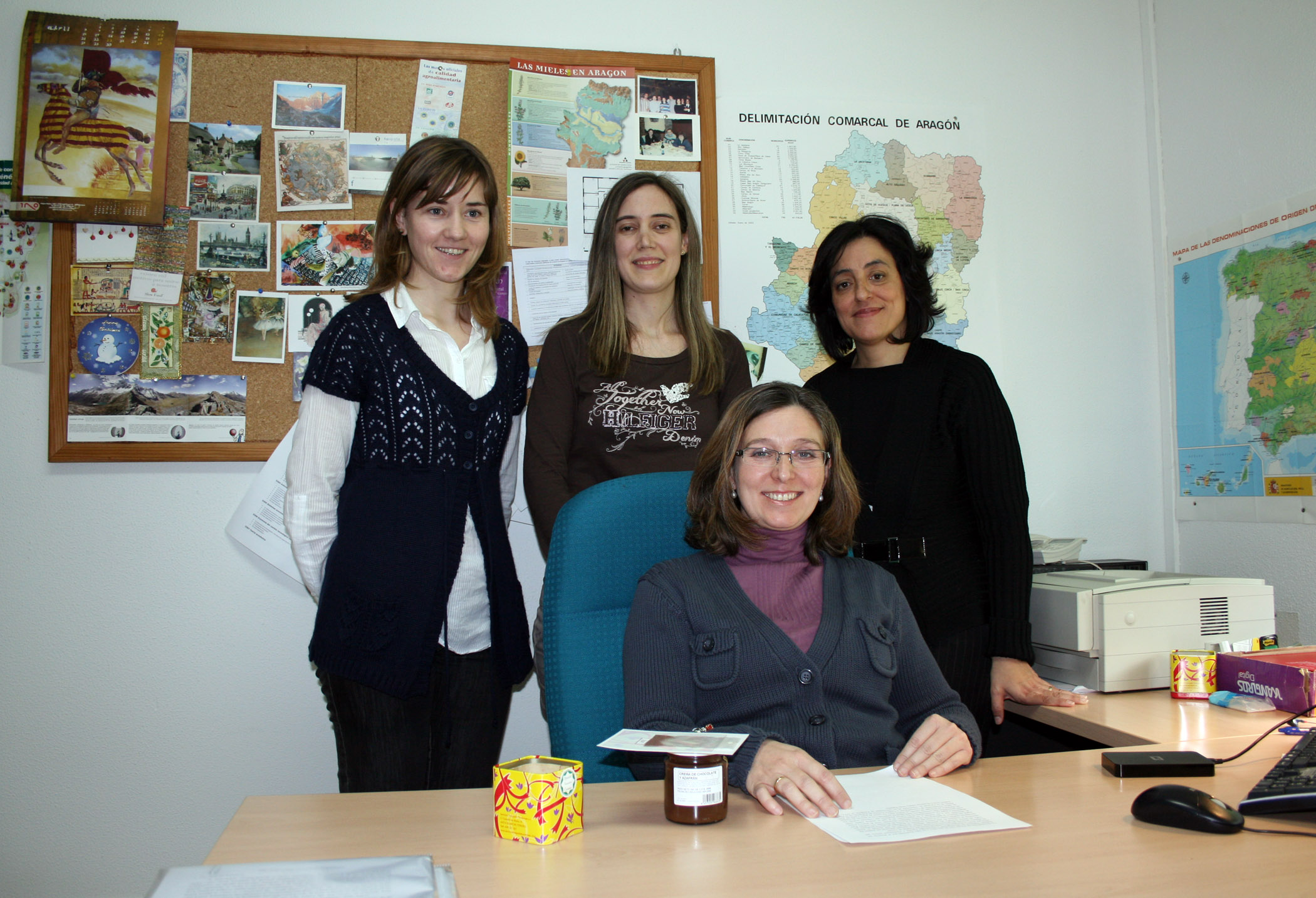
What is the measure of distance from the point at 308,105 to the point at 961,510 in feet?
6.16

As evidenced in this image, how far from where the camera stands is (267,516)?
2213 mm

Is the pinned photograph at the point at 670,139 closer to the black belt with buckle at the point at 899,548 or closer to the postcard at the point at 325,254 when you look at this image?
the postcard at the point at 325,254

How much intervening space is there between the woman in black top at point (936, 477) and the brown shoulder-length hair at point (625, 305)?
0.31m

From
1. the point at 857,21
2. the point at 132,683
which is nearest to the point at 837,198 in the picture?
the point at 857,21

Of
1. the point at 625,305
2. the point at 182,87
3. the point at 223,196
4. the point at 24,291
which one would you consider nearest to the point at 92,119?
the point at 182,87

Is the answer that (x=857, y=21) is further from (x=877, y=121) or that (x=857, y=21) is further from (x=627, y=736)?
(x=627, y=736)

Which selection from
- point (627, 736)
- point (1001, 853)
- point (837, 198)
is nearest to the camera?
point (1001, 853)

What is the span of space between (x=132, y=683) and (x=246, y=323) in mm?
934

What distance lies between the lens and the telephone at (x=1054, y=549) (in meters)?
2.31

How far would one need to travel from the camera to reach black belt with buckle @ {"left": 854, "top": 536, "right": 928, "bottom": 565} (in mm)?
1763

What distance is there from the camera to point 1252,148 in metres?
2.36

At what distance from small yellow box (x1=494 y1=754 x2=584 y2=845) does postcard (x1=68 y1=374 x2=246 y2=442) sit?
156 cm

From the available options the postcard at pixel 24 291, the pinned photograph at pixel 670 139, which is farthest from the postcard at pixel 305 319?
the pinned photograph at pixel 670 139

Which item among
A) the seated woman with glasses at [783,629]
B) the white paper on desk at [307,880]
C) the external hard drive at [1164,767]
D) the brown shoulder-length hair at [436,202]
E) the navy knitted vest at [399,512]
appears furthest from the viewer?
the brown shoulder-length hair at [436,202]
